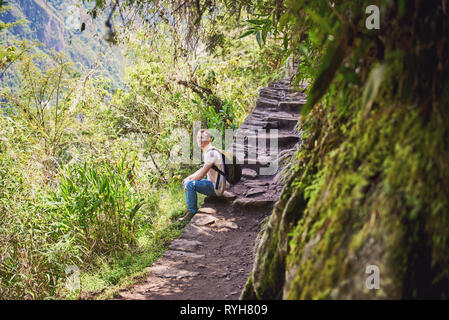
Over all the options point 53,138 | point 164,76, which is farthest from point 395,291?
point 164,76

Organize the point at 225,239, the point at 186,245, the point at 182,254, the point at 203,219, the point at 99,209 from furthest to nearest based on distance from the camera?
1. the point at 203,219
2. the point at 99,209
3. the point at 225,239
4. the point at 186,245
5. the point at 182,254

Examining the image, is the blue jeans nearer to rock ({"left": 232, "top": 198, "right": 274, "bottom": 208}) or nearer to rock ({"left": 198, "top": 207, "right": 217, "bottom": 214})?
rock ({"left": 198, "top": 207, "right": 217, "bottom": 214})

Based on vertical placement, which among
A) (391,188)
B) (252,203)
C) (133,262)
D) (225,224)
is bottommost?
(133,262)

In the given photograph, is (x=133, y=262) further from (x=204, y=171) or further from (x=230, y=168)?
(x=230, y=168)

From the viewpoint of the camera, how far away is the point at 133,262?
4.15m

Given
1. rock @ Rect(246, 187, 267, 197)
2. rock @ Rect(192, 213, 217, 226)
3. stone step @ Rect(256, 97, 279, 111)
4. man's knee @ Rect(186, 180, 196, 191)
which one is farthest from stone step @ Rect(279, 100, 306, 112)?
rock @ Rect(192, 213, 217, 226)

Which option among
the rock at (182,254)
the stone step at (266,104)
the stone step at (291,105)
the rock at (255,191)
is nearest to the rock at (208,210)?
the rock at (255,191)

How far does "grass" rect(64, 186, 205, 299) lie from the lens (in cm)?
350

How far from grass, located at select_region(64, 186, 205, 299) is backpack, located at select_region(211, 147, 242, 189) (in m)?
0.95

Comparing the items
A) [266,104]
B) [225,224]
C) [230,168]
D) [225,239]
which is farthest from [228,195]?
[266,104]

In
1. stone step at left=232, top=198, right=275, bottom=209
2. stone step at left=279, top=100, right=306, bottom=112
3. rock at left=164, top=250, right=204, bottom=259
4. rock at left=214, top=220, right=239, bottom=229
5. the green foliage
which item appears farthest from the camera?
A: stone step at left=279, top=100, right=306, bottom=112

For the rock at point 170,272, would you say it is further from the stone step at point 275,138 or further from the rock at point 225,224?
the stone step at point 275,138

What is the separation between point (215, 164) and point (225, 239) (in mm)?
1142

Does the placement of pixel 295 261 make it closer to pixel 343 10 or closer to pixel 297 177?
pixel 297 177
